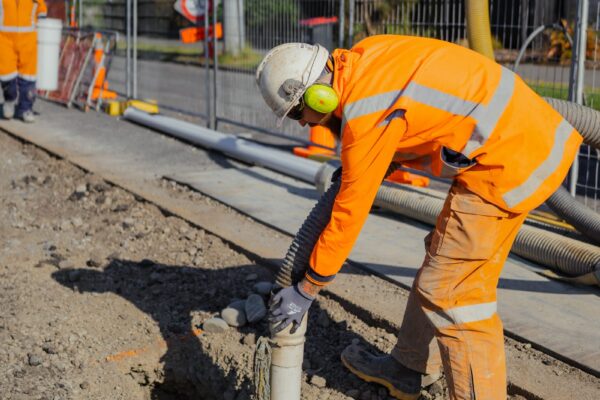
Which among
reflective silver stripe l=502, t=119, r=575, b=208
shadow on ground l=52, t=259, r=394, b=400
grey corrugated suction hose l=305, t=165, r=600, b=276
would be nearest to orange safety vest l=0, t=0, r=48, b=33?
shadow on ground l=52, t=259, r=394, b=400

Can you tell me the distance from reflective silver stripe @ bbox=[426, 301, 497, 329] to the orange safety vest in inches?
357

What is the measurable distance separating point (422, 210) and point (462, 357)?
292 centimetres

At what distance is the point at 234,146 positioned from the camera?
29.3 feet

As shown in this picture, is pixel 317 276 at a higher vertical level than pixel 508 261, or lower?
higher

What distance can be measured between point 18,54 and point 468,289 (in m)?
9.21

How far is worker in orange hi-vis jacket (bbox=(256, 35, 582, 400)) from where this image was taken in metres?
3.19

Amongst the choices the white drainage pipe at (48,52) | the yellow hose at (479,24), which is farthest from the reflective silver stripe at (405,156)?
the white drainage pipe at (48,52)

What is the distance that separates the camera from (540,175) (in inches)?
132

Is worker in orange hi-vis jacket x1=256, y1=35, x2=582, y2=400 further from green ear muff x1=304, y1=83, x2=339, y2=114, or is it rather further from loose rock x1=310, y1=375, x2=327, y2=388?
loose rock x1=310, y1=375, x2=327, y2=388

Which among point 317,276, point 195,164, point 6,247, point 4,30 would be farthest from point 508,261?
point 4,30

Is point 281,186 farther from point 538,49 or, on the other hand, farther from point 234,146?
point 538,49

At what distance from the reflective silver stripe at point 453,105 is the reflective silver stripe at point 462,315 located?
2.02ft

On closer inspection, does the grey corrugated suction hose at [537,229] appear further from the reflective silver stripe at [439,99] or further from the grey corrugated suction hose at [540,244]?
the reflective silver stripe at [439,99]

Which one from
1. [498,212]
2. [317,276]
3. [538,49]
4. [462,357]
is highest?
[538,49]
